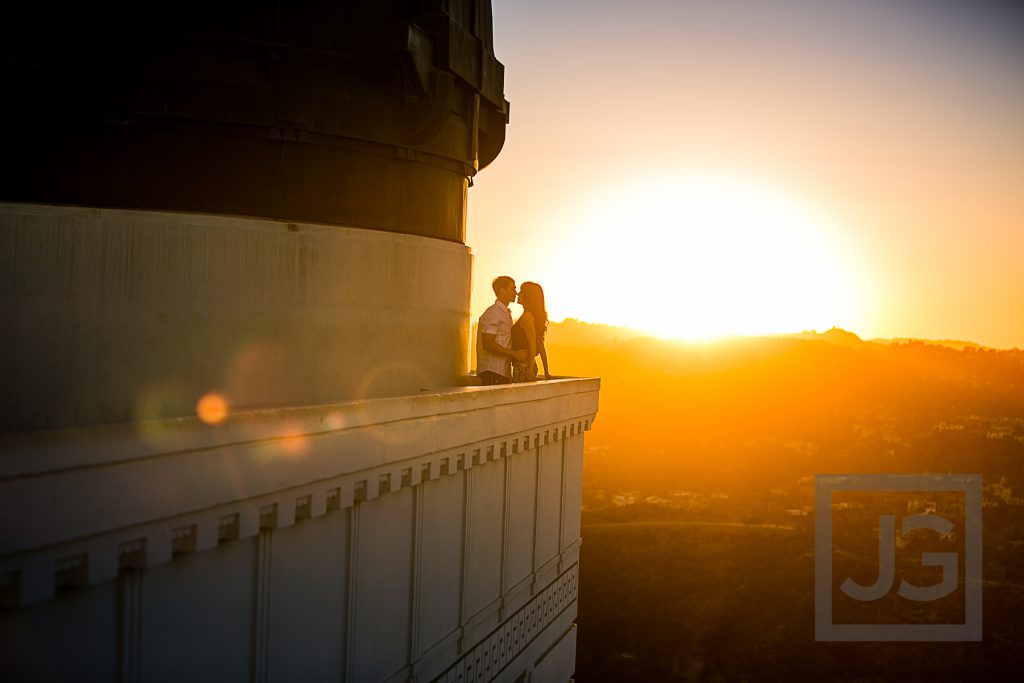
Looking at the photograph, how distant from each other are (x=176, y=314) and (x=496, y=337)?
4.32m

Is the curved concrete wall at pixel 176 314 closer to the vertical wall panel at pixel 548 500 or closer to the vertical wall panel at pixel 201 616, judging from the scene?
the vertical wall panel at pixel 201 616

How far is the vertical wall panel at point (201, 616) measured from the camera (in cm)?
587

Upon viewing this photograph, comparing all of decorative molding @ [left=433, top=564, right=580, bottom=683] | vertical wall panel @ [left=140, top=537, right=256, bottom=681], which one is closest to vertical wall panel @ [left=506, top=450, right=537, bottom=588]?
decorative molding @ [left=433, top=564, right=580, bottom=683]

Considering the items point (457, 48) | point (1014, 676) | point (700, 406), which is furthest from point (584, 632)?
point (700, 406)

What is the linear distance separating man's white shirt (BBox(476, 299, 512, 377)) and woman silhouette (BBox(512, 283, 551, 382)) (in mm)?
446

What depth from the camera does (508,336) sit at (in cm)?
1224

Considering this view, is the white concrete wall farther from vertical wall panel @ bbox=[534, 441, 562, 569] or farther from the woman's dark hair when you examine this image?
the woman's dark hair

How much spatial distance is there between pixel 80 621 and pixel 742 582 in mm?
39245

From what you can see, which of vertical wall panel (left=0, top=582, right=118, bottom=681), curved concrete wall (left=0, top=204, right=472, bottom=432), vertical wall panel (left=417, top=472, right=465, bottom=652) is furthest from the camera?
vertical wall panel (left=417, top=472, right=465, bottom=652)

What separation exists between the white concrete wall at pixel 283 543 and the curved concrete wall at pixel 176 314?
1.51m

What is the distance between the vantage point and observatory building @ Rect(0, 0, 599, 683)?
5926 mm

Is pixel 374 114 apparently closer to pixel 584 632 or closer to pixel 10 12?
pixel 10 12

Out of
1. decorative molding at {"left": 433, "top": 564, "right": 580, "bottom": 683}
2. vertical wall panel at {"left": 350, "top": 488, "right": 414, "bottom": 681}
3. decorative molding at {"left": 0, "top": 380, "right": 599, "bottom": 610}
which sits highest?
decorative molding at {"left": 0, "top": 380, "right": 599, "bottom": 610}

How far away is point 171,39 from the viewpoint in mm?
9367
